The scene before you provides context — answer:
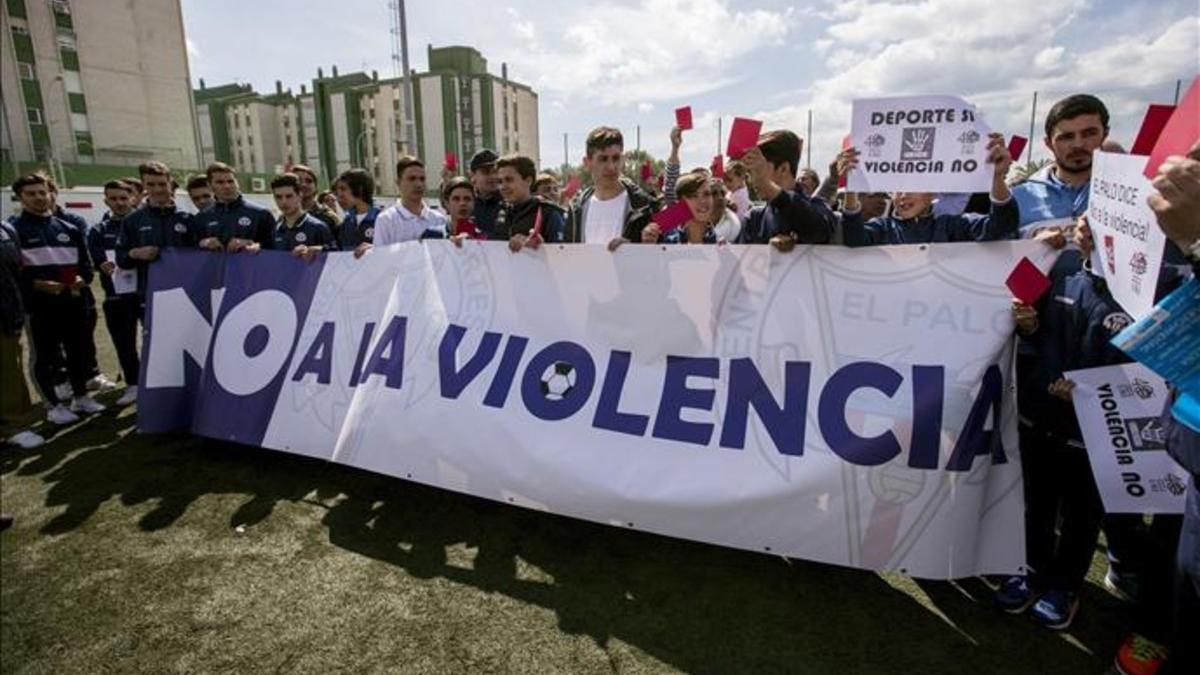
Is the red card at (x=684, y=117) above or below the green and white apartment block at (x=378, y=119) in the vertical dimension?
below

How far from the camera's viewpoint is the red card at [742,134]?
2.70m

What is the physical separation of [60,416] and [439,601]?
4170 mm

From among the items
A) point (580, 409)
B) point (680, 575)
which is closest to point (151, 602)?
point (580, 409)

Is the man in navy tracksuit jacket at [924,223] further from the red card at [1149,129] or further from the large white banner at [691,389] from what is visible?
the red card at [1149,129]

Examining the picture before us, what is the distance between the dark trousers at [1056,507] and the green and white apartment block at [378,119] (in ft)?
185

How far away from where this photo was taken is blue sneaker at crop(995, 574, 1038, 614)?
2416 mm

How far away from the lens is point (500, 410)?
120 inches

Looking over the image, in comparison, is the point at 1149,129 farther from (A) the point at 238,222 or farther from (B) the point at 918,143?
(A) the point at 238,222

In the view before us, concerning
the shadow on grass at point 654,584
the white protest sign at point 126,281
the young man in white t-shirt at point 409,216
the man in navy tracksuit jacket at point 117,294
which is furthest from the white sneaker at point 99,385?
the young man in white t-shirt at point 409,216

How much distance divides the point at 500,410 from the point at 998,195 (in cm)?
229

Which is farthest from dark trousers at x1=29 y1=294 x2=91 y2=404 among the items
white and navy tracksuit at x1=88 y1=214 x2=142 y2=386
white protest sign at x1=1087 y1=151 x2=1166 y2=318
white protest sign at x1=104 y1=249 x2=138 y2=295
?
white protest sign at x1=1087 y1=151 x2=1166 y2=318

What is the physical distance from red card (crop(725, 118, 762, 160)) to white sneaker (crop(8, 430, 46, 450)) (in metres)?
4.92

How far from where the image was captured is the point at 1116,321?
6.95ft

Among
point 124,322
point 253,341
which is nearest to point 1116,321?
point 253,341
